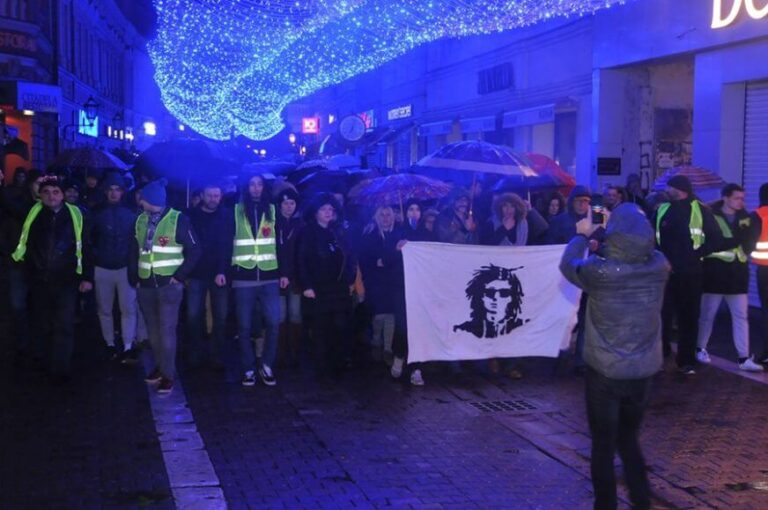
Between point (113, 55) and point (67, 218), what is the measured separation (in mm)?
45137

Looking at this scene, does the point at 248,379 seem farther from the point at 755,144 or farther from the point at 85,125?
the point at 85,125

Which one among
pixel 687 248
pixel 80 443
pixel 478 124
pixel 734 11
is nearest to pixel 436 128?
pixel 478 124

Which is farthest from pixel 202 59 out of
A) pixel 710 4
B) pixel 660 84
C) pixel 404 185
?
pixel 404 185

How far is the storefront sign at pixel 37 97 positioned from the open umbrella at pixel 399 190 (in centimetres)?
1760

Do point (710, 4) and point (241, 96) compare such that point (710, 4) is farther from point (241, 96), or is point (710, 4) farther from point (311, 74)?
point (241, 96)

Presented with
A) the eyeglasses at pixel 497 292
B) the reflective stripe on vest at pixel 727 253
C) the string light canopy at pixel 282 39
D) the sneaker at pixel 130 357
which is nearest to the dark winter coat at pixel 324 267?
the eyeglasses at pixel 497 292

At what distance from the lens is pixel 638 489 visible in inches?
198

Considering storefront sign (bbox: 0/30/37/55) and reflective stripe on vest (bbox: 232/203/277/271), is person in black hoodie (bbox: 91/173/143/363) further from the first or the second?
storefront sign (bbox: 0/30/37/55)

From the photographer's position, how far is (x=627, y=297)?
4926mm

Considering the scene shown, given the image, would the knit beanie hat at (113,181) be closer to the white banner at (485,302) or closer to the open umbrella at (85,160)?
the white banner at (485,302)

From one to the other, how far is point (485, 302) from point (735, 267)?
2.64 m

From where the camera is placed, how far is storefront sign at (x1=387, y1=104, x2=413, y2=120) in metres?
30.5

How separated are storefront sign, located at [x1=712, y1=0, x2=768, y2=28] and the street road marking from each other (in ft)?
30.7

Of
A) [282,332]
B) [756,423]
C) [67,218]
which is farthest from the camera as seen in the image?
[282,332]
